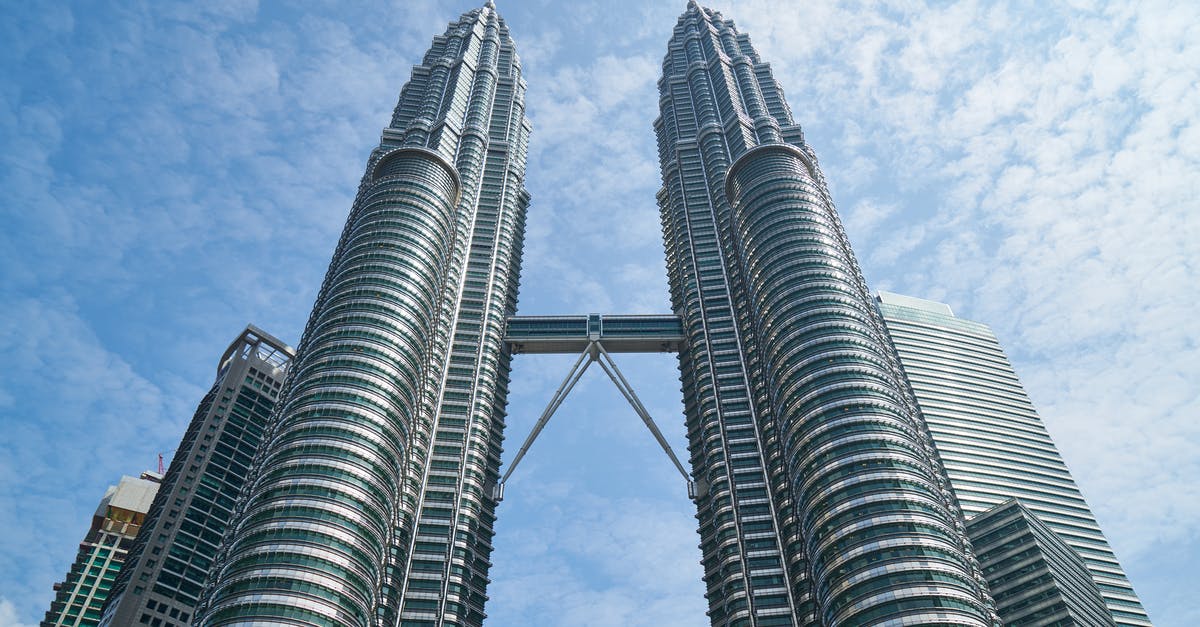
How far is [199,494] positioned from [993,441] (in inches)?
5972

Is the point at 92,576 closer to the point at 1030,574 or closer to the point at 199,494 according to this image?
the point at 199,494

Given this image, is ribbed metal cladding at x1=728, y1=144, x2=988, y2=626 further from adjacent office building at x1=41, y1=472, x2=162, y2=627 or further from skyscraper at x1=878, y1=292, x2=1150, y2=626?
adjacent office building at x1=41, y1=472, x2=162, y2=627

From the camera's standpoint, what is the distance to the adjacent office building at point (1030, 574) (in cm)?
12962

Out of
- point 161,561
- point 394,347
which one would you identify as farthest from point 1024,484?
point 161,561

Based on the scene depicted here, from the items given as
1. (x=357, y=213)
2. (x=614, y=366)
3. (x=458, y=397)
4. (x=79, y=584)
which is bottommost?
(x=79, y=584)

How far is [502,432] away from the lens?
159500 mm

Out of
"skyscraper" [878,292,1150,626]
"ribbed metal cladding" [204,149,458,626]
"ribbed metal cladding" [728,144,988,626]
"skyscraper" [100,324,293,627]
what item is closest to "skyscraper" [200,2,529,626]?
"ribbed metal cladding" [204,149,458,626]

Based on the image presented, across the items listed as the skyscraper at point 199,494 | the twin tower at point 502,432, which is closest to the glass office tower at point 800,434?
the twin tower at point 502,432

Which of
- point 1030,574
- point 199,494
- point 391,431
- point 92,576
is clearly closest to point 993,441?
point 1030,574

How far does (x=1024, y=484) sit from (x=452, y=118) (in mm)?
142299

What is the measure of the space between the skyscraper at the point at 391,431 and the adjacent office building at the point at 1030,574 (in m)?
79.9

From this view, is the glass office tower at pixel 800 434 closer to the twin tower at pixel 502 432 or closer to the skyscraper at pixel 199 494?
the twin tower at pixel 502 432

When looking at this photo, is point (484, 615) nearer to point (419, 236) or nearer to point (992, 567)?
point (419, 236)

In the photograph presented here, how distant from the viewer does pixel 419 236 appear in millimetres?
148375
